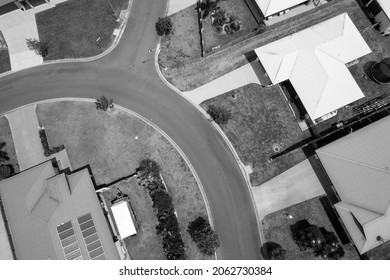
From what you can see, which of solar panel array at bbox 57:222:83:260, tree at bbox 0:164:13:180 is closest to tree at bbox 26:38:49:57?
tree at bbox 0:164:13:180

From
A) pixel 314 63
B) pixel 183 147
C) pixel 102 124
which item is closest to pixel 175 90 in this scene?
pixel 183 147

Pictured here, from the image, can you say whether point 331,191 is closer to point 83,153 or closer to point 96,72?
point 83,153

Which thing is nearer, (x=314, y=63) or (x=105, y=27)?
(x=314, y=63)

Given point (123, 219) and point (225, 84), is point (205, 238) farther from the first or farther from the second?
point (225, 84)

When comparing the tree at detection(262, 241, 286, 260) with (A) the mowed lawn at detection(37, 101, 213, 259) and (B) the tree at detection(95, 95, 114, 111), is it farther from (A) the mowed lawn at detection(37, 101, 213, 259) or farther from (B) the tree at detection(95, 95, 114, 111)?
(B) the tree at detection(95, 95, 114, 111)

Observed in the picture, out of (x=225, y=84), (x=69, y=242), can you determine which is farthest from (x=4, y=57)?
(x=225, y=84)

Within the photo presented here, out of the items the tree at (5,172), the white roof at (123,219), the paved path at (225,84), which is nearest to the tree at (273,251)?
the white roof at (123,219)
